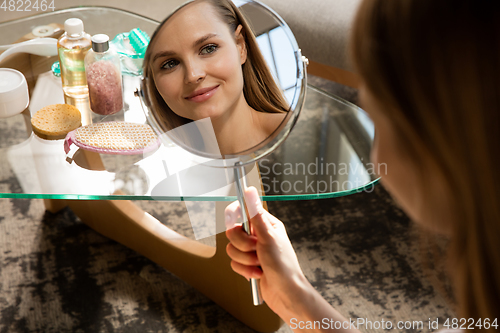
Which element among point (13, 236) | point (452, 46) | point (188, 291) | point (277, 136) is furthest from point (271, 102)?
point (13, 236)

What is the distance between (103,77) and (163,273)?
0.53m

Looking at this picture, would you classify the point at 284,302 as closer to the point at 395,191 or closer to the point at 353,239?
the point at 395,191

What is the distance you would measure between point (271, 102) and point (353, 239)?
790 mm

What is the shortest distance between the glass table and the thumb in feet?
0.43

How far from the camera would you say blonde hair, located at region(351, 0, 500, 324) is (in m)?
0.36

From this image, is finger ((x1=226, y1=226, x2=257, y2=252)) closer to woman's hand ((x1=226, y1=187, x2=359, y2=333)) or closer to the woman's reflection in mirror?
woman's hand ((x1=226, y1=187, x2=359, y2=333))

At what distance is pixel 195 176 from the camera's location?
940 millimetres

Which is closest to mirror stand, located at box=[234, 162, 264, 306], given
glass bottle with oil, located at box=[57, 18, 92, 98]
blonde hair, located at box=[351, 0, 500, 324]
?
blonde hair, located at box=[351, 0, 500, 324]

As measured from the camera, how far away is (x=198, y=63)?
630 mm

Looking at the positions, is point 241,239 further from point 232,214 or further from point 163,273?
point 163,273

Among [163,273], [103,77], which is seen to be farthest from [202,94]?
[163,273]

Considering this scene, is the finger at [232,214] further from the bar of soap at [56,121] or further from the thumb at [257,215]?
the bar of soap at [56,121]

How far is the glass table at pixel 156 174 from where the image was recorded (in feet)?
3.23

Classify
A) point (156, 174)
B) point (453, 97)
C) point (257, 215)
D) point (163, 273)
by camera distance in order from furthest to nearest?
point (163, 273) < point (156, 174) < point (257, 215) < point (453, 97)
